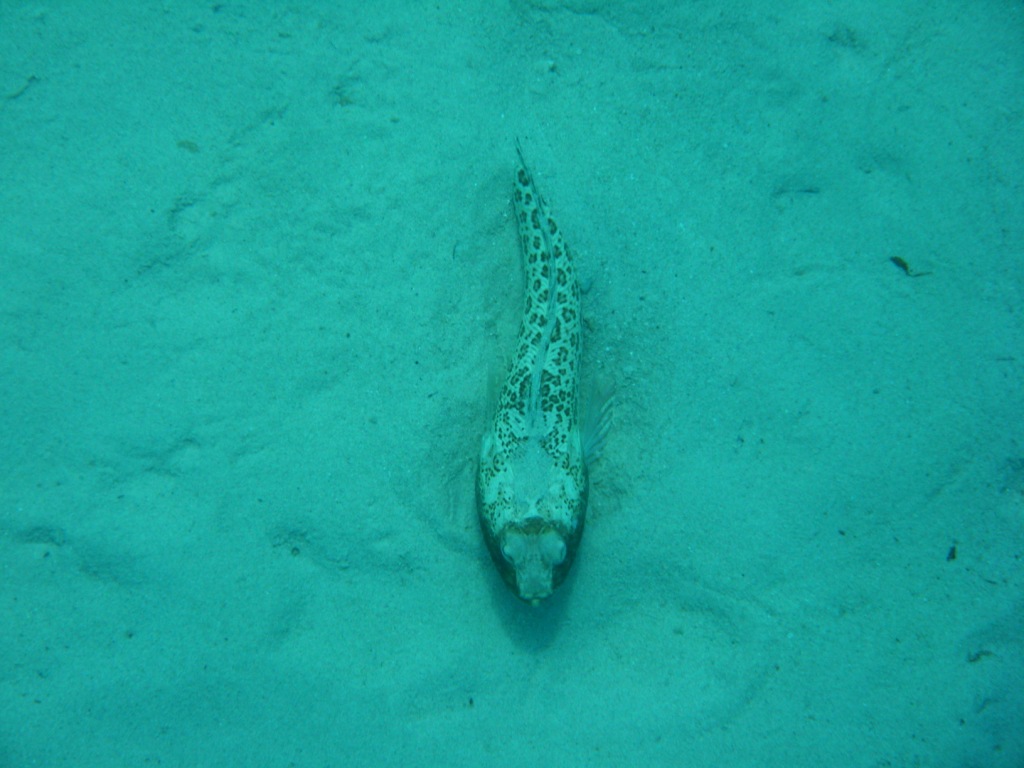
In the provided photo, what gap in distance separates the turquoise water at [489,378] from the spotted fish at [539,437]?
9.8 inches

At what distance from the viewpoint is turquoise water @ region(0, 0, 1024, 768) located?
13.1 ft

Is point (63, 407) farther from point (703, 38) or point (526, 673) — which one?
point (703, 38)

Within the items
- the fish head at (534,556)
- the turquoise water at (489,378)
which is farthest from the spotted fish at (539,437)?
the turquoise water at (489,378)

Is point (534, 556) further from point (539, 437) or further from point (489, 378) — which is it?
point (489, 378)

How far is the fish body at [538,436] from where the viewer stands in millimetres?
3713

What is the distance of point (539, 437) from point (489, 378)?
688 millimetres

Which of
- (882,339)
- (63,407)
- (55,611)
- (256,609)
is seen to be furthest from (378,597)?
(882,339)

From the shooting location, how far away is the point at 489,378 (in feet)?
14.3

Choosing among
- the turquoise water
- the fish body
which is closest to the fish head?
the fish body

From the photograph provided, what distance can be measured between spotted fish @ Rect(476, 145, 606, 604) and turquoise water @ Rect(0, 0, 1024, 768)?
25 cm

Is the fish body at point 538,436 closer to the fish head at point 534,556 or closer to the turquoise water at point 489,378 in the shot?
the fish head at point 534,556

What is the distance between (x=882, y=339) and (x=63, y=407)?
20.1 ft

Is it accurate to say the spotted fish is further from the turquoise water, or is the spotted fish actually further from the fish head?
the turquoise water

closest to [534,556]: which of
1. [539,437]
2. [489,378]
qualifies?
[539,437]
